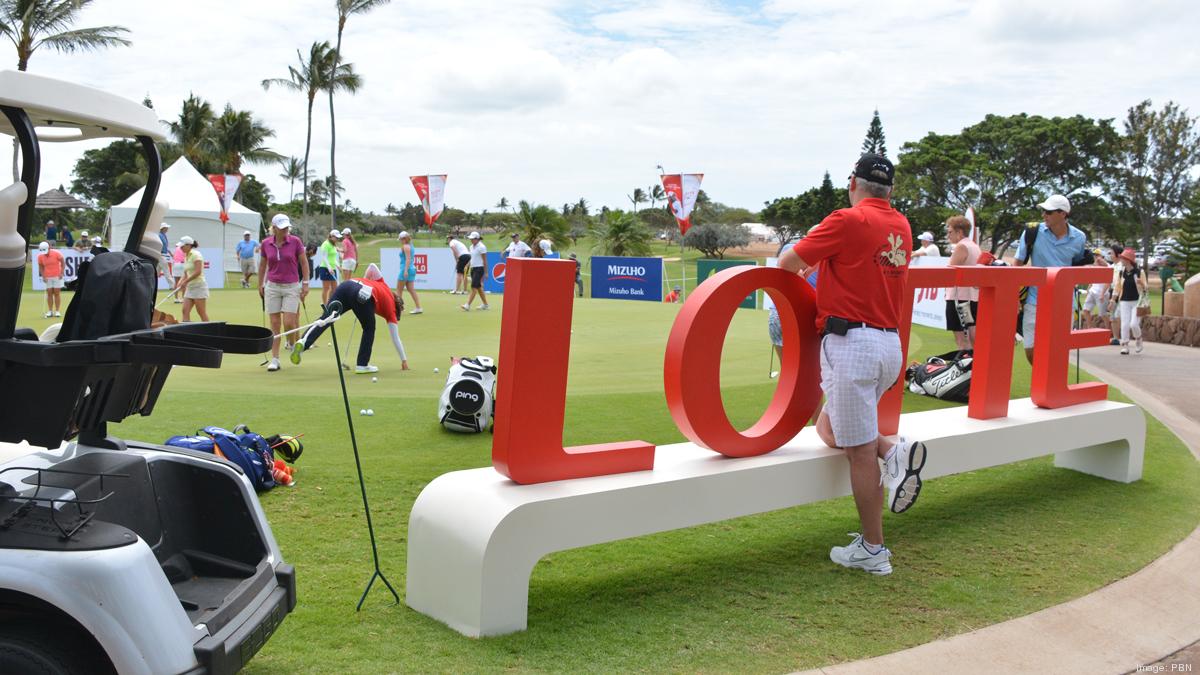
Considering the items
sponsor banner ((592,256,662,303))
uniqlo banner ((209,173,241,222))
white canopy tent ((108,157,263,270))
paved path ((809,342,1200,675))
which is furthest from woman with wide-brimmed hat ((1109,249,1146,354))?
uniqlo banner ((209,173,241,222))

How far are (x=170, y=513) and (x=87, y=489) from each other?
419mm

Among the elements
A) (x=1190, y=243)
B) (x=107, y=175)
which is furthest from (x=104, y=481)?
(x=107, y=175)

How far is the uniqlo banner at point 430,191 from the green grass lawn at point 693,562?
24.6 meters

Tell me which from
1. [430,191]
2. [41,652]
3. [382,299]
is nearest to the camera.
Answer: [41,652]

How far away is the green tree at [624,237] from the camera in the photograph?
160ft

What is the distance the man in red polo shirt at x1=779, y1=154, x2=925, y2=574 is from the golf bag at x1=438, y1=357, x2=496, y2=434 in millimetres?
3844

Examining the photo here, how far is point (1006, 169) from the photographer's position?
56.9 metres

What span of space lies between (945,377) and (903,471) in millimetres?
6086

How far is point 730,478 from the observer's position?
16.3 ft

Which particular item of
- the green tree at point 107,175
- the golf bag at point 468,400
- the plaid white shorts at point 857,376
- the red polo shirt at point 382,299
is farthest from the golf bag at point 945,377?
the green tree at point 107,175

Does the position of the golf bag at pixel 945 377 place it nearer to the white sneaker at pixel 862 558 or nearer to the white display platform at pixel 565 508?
the white display platform at pixel 565 508

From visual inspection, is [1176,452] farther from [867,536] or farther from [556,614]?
[556,614]

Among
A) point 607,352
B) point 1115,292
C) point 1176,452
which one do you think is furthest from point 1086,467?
point 1115,292

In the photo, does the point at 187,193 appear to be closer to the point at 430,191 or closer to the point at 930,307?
the point at 430,191
